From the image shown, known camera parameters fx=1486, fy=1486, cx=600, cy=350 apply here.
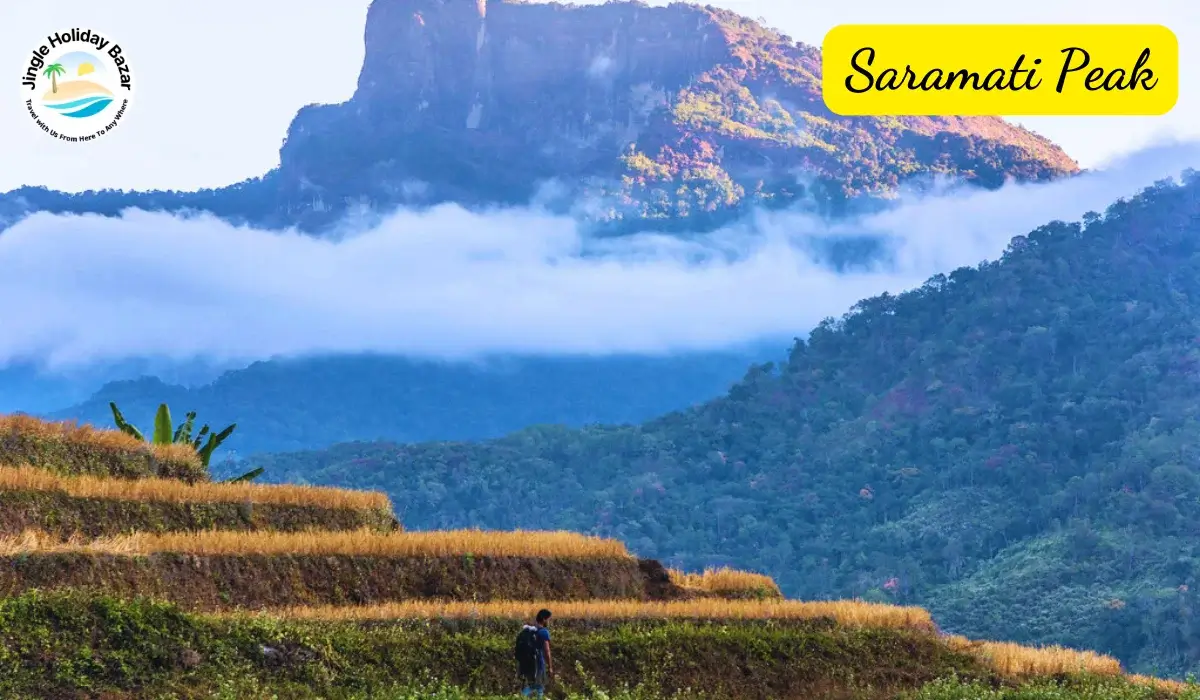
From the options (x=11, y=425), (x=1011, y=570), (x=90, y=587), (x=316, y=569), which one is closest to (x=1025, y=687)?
(x=316, y=569)

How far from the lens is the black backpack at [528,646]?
24.5 m

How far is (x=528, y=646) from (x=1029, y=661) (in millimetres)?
14067

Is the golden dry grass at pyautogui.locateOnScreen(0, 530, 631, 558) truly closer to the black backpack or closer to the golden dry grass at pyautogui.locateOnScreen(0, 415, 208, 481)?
the golden dry grass at pyautogui.locateOnScreen(0, 415, 208, 481)

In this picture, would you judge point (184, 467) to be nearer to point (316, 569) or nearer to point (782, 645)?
point (316, 569)

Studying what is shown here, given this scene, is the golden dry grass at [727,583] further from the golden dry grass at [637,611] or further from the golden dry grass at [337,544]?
the golden dry grass at [337,544]

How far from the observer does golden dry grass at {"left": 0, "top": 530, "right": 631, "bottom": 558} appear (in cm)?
2664

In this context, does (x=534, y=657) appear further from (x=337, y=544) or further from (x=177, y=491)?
(x=177, y=491)

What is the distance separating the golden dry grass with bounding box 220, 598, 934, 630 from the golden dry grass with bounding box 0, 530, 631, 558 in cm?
166

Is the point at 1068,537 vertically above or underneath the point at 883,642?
above

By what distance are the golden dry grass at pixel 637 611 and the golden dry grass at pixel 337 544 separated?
5.46 feet

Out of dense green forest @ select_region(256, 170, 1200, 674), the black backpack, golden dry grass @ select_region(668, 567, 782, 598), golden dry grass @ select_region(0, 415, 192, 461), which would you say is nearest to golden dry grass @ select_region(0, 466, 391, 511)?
golden dry grass @ select_region(0, 415, 192, 461)

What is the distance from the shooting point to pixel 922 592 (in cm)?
14912

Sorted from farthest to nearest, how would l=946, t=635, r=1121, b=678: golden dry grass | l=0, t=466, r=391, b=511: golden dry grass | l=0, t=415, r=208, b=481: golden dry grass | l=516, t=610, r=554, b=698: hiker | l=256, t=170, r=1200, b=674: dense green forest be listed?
l=256, t=170, r=1200, b=674: dense green forest → l=946, t=635, r=1121, b=678: golden dry grass → l=0, t=415, r=208, b=481: golden dry grass → l=0, t=466, r=391, b=511: golden dry grass → l=516, t=610, r=554, b=698: hiker

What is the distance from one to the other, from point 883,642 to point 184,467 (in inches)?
671
